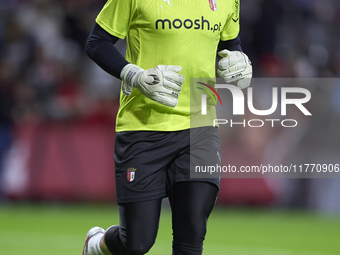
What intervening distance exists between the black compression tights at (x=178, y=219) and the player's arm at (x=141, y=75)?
22.3 inches

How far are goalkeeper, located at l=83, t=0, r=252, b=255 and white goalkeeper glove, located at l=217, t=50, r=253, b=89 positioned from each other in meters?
0.11

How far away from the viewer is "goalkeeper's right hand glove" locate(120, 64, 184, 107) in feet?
13.1

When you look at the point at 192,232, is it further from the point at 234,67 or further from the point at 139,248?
the point at 234,67

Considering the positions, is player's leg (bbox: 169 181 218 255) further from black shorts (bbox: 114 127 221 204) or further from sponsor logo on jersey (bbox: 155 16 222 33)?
sponsor logo on jersey (bbox: 155 16 222 33)

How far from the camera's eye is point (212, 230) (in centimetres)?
808

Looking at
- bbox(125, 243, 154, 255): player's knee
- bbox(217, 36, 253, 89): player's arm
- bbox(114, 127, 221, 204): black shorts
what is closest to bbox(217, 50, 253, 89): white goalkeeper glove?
bbox(217, 36, 253, 89): player's arm

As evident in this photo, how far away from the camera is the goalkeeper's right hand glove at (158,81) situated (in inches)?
158

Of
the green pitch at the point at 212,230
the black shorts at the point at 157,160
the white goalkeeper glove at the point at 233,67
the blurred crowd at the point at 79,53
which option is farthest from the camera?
the blurred crowd at the point at 79,53

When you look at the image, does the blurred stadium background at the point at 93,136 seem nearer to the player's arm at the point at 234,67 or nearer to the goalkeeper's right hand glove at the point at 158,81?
the player's arm at the point at 234,67

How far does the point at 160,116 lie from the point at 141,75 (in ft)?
1.15

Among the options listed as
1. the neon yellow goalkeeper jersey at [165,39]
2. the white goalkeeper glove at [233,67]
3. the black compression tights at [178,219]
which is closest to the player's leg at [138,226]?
the black compression tights at [178,219]

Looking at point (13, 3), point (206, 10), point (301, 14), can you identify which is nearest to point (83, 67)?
point (13, 3)

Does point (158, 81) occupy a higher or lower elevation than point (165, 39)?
lower

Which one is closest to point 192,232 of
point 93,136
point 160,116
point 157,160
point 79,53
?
point 157,160
